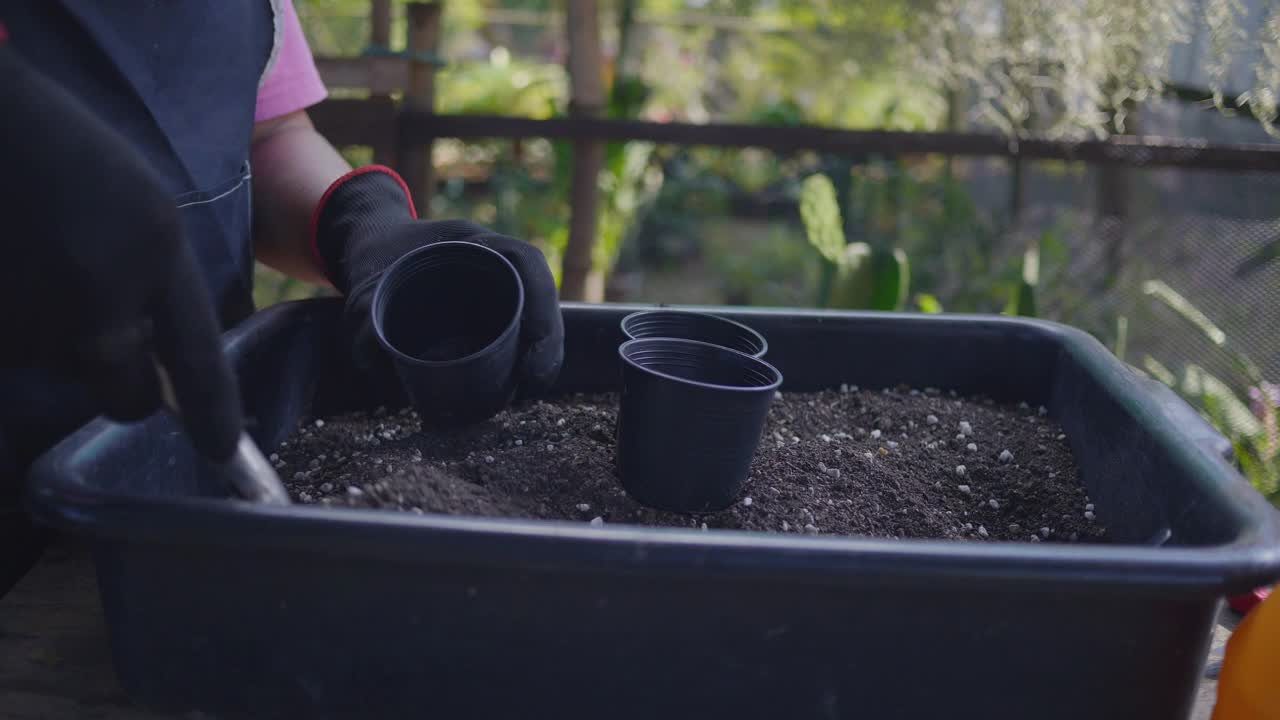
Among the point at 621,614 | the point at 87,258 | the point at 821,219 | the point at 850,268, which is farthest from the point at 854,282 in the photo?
the point at 87,258

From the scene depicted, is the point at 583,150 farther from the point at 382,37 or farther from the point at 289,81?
the point at 289,81

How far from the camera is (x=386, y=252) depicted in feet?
2.94

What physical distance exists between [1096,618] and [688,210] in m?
4.55

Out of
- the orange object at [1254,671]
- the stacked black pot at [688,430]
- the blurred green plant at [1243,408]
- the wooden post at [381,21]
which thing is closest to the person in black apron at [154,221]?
the stacked black pot at [688,430]

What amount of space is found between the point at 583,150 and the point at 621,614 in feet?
6.26

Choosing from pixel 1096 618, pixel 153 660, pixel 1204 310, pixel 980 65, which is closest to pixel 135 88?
pixel 153 660

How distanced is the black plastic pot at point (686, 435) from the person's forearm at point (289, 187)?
1.65ft

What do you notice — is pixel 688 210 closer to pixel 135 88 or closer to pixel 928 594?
pixel 135 88

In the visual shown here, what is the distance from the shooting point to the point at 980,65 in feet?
7.16

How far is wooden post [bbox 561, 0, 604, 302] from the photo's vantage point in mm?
2287

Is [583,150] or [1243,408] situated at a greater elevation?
[583,150]

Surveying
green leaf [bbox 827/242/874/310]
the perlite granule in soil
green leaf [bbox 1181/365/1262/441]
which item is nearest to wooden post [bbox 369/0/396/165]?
green leaf [bbox 827/242/874/310]

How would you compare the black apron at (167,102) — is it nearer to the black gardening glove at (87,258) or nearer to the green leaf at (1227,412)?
the black gardening glove at (87,258)

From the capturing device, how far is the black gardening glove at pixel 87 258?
46 cm
